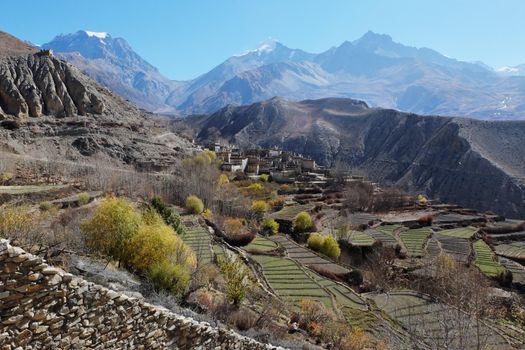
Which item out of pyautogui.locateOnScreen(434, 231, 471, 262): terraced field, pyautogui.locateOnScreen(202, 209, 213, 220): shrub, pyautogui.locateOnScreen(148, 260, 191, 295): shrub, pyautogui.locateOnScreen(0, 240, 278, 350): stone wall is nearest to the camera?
pyautogui.locateOnScreen(0, 240, 278, 350): stone wall

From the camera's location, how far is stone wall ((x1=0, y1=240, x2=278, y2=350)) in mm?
5629

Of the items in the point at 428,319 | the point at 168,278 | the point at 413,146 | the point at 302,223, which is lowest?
the point at 302,223

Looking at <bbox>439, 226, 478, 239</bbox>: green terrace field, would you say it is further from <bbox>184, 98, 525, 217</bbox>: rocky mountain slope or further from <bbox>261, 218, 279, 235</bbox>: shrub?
<bbox>184, 98, 525, 217</bbox>: rocky mountain slope

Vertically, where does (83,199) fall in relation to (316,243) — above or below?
above

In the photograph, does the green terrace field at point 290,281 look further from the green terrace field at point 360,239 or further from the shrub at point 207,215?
the green terrace field at point 360,239

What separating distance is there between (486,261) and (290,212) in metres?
20.2

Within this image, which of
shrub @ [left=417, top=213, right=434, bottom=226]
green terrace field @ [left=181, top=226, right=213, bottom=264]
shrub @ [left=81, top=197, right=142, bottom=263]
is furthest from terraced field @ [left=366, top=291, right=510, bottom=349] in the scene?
shrub @ [left=417, top=213, right=434, bottom=226]

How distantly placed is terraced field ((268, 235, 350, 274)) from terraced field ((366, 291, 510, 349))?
4808 mm

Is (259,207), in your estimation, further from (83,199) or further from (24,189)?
(24,189)

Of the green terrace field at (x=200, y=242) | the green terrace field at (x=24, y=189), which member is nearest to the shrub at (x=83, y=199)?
the green terrace field at (x=24, y=189)

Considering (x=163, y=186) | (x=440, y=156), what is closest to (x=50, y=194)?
(x=163, y=186)

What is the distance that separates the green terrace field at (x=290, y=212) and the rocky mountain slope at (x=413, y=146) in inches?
2154

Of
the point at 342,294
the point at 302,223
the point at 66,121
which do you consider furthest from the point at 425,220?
the point at 66,121

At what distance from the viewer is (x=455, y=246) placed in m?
37.8
